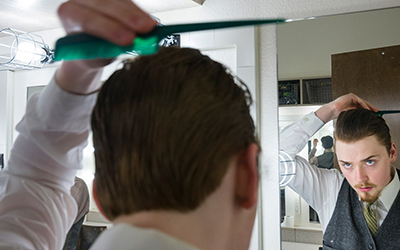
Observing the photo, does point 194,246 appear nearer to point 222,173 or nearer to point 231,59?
point 222,173

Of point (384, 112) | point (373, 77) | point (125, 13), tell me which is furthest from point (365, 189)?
point (125, 13)

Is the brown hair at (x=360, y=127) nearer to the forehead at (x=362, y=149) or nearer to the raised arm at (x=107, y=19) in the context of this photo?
the forehead at (x=362, y=149)

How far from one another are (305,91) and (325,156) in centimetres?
28

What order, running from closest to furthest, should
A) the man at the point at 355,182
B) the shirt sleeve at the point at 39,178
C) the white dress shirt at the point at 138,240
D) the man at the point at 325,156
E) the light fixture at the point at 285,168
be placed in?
the white dress shirt at the point at 138,240, the shirt sleeve at the point at 39,178, the man at the point at 355,182, the man at the point at 325,156, the light fixture at the point at 285,168

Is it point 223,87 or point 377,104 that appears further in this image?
point 377,104

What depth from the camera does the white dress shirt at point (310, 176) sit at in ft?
4.67

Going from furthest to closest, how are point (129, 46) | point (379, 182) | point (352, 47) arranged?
point (352, 47)
point (379, 182)
point (129, 46)

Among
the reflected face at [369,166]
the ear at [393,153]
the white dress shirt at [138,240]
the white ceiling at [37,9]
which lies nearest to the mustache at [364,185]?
the reflected face at [369,166]

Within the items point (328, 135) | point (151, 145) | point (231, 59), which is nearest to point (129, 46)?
point (151, 145)

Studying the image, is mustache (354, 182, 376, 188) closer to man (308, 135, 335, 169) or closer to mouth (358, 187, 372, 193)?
mouth (358, 187, 372, 193)

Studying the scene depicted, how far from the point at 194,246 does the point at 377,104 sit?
128 centimetres

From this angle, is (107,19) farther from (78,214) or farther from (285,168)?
(78,214)

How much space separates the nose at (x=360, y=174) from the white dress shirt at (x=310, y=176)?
61mm

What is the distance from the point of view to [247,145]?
0.33 m
